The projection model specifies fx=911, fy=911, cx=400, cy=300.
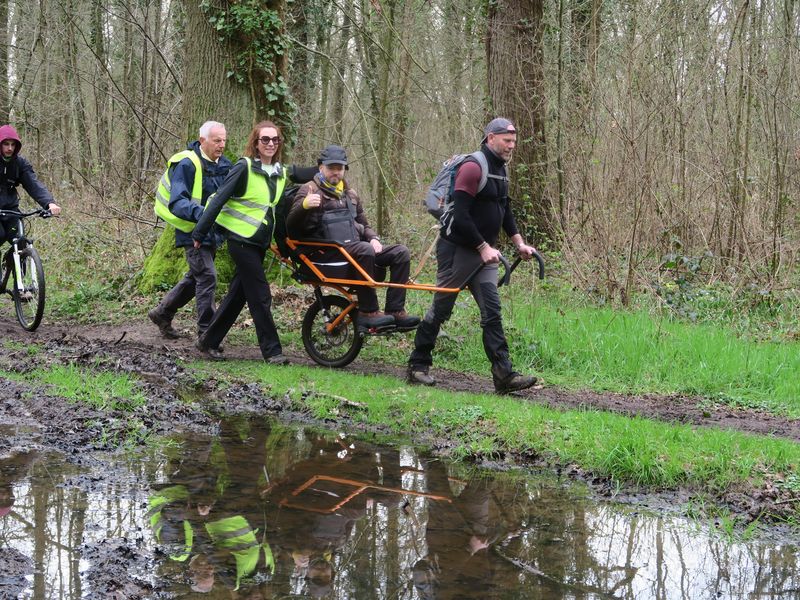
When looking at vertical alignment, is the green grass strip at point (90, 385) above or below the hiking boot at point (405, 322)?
below

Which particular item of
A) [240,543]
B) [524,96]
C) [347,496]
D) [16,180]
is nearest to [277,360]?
[347,496]

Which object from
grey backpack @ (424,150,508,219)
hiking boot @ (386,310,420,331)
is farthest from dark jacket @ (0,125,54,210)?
grey backpack @ (424,150,508,219)

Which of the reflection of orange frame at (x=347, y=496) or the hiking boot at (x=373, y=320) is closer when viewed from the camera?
the reflection of orange frame at (x=347, y=496)

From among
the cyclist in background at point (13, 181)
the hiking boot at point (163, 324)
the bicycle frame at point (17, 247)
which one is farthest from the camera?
the bicycle frame at point (17, 247)

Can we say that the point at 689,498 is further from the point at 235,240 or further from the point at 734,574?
the point at 235,240

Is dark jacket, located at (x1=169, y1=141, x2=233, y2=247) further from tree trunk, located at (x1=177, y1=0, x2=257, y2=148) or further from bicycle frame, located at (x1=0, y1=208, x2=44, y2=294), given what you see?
bicycle frame, located at (x1=0, y1=208, x2=44, y2=294)

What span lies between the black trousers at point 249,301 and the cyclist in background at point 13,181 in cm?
249

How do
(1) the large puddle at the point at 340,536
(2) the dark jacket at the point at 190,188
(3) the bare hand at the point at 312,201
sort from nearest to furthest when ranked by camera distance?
(1) the large puddle at the point at 340,536 → (3) the bare hand at the point at 312,201 → (2) the dark jacket at the point at 190,188

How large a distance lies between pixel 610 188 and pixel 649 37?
2.23m

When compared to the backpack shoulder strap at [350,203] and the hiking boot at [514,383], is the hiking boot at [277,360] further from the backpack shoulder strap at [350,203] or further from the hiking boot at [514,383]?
the hiking boot at [514,383]

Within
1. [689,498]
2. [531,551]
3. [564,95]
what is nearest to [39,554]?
[531,551]

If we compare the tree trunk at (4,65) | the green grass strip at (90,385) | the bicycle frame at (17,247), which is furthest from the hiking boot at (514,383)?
the tree trunk at (4,65)

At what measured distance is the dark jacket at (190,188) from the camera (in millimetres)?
9406

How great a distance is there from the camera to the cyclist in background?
10586 mm
